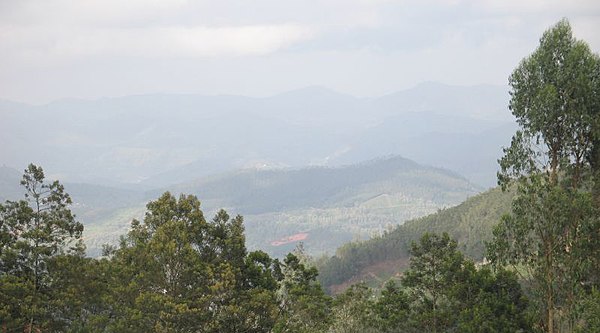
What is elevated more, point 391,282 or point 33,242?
point 33,242

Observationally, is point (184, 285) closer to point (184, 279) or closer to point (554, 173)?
point (184, 279)

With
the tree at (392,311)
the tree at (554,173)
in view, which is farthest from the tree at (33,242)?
the tree at (554,173)

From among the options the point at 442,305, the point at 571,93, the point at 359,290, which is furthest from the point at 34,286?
the point at 571,93

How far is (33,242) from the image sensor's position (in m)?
32.4

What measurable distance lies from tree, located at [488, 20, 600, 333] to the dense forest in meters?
0.07

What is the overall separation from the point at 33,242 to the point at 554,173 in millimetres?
28860

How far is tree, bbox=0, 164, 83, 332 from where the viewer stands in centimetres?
3120

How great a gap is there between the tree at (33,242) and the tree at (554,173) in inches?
952

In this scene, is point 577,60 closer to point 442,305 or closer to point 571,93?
point 571,93

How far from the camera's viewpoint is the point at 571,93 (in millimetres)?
29000

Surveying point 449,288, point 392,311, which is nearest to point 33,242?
point 392,311

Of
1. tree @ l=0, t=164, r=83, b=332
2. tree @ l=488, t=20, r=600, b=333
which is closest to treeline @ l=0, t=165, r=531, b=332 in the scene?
tree @ l=0, t=164, r=83, b=332

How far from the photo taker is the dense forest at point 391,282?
28.2 meters

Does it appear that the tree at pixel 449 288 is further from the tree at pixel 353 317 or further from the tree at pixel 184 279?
the tree at pixel 184 279
